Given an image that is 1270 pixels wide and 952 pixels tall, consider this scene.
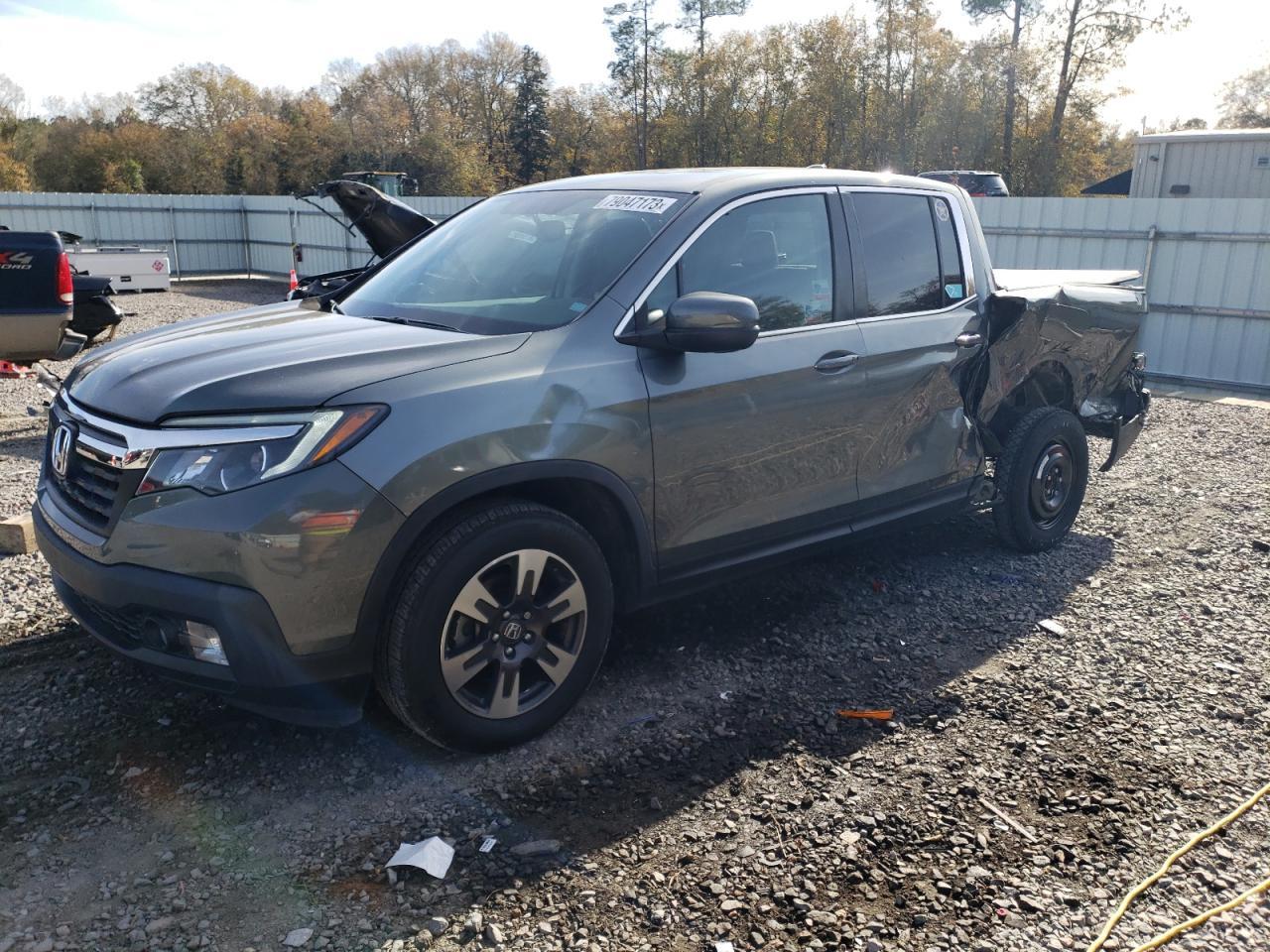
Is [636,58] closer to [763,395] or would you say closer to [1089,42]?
[1089,42]

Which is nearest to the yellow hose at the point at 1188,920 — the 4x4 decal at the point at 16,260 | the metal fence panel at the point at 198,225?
the 4x4 decal at the point at 16,260

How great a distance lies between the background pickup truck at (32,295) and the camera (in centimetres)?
792

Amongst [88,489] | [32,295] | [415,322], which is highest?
[415,322]

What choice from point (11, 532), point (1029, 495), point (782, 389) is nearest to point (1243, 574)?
point (1029, 495)

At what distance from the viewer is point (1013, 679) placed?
4.28 m

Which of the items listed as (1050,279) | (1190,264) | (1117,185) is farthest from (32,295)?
(1117,185)

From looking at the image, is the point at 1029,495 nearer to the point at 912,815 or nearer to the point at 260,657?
the point at 912,815

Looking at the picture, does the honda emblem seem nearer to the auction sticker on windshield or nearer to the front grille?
the front grille

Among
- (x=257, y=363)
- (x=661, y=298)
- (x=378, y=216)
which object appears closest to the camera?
(x=257, y=363)

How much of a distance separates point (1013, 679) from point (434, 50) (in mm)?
73457

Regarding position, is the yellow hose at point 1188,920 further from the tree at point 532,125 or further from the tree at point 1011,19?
the tree at point 532,125

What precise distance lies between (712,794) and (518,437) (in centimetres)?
132

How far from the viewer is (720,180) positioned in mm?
4164

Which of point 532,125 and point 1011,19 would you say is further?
point 532,125
